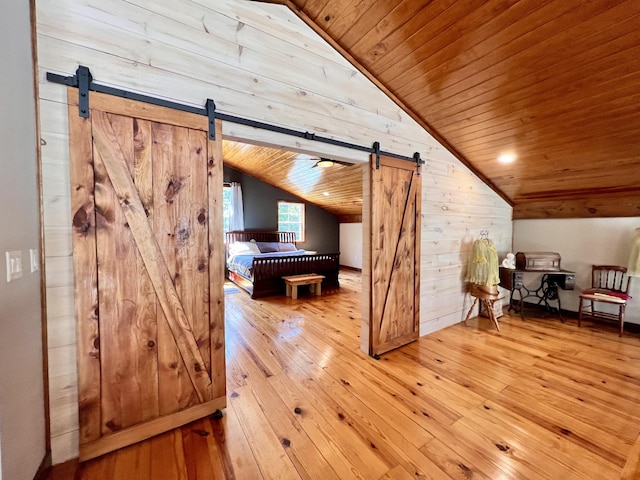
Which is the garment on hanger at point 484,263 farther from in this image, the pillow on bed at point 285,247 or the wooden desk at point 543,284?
the pillow on bed at point 285,247

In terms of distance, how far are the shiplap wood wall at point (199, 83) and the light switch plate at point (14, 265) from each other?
0.95 ft

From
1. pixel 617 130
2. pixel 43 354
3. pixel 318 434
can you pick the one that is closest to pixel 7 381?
pixel 43 354

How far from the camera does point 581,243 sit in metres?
3.85

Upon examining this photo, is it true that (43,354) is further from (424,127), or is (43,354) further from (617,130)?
(617,130)

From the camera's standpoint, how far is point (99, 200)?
1.45m

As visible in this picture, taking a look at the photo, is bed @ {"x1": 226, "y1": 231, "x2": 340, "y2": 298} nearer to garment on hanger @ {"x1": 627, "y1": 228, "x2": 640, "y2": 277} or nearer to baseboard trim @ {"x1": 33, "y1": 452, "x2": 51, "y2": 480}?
baseboard trim @ {"x1": 33, "y1": 452, "x2": 51, "y2": 480}

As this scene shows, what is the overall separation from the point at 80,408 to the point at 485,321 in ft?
14.6

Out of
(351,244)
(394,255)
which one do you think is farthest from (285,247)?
(394,255)

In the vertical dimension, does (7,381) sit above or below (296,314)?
above

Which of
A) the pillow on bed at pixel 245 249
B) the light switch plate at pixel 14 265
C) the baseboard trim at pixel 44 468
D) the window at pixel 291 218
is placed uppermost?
the window at pixel 291 218

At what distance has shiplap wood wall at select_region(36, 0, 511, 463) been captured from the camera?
1.37 metres

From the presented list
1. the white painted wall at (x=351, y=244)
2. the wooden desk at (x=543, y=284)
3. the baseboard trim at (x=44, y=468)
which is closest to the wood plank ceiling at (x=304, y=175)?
the white painted wall at (x=351, y=244)

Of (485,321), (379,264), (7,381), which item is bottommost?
(485,321)

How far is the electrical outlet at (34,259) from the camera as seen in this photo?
1.22 m
